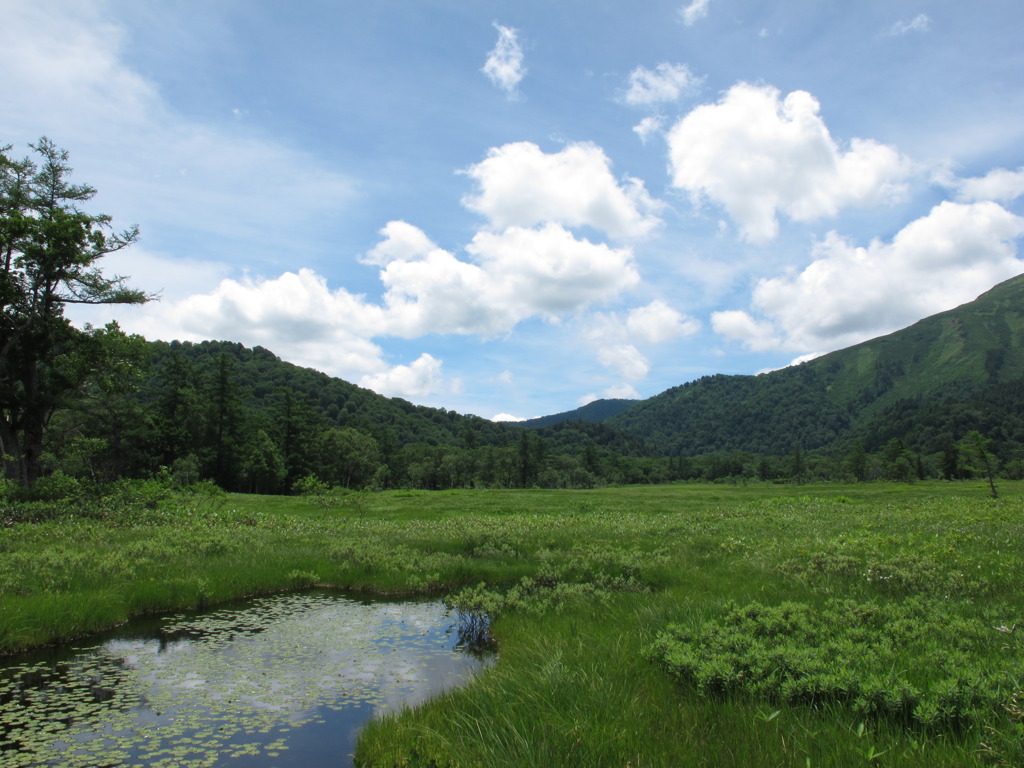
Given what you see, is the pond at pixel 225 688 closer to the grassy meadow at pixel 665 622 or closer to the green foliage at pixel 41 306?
the grassy meadow at pixel 665 622

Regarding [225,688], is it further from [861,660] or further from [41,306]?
[41,306]

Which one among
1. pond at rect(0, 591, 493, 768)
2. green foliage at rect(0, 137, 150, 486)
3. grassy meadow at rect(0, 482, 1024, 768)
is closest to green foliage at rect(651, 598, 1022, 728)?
grassy meadow at rect(0, 482, 1024, 768)

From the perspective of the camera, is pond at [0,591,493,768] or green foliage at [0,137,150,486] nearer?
pond at [0,591,493,768]

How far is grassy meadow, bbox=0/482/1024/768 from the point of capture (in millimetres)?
5113

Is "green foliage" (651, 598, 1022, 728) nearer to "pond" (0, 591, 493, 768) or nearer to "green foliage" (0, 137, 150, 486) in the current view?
"pond" (0, 591, 493, 768)

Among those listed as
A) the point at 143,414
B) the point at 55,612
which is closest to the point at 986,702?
the point at 55,612

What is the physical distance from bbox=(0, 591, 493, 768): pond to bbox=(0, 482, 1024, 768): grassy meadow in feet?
3.29

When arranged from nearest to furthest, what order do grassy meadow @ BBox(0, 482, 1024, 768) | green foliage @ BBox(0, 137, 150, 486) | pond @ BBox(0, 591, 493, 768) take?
grassy meadow @ BBox(0, 482, 1024, 768) < pond @ BBox(0, 591, 493, 768) < green foliage @ BBox(0, 137, 150, 486)

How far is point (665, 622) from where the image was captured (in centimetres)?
929

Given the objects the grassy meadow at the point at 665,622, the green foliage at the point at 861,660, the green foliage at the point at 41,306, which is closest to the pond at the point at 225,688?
the grassy meadow at the point at 665,622

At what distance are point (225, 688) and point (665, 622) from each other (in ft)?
23.4

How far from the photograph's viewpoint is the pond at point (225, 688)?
22.8 feet

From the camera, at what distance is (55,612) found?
36.9 feet

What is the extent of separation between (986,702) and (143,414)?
87.3 m
